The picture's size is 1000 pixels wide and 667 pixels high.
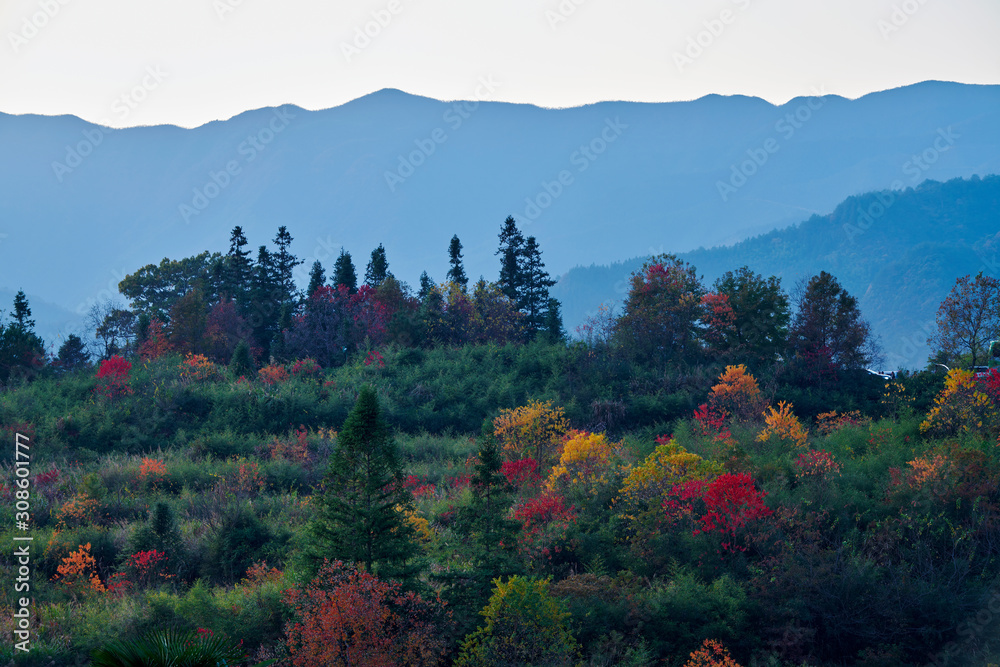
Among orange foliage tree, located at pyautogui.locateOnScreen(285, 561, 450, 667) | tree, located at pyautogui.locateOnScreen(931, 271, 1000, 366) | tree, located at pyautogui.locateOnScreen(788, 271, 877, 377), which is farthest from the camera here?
tree, located at pyautogui.locateOnScreen(931, 271, 1000, 366)

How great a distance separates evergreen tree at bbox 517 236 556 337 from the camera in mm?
47969

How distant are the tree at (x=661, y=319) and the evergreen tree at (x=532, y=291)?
34.2 ft

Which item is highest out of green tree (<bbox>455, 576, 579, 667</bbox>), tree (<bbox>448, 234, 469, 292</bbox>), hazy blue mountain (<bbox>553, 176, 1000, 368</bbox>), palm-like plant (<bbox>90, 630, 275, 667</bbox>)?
hazy blue mountain (<bbox>553, 176, 1000, 368</bbox>)

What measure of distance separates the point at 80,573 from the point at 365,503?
873cm

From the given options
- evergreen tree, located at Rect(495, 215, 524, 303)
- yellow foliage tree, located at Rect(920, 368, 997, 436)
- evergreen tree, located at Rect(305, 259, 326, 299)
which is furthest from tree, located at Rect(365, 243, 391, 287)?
yellow foliage tree, located at Rect(920, 368, 997, 436)

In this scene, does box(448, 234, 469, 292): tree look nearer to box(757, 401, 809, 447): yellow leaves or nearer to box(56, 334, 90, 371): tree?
box(56, 334, 90, 371): tree

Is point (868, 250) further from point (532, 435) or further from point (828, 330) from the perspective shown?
point (532, 435)

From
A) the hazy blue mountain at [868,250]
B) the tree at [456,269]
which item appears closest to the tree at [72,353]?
the tree at [456,269]

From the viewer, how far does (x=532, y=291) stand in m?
48.4

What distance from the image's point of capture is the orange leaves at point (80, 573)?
46.0 feet

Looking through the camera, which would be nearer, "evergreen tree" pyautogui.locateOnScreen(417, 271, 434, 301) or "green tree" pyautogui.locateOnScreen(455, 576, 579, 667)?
"green tree" pyautogui.locateOnScreen(455, 576, 579, 667)

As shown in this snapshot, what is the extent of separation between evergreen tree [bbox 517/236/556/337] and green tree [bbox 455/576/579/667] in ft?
122

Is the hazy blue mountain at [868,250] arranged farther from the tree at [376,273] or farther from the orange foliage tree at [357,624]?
the orange foliage tree at [357,624]

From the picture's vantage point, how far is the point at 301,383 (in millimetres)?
33281
